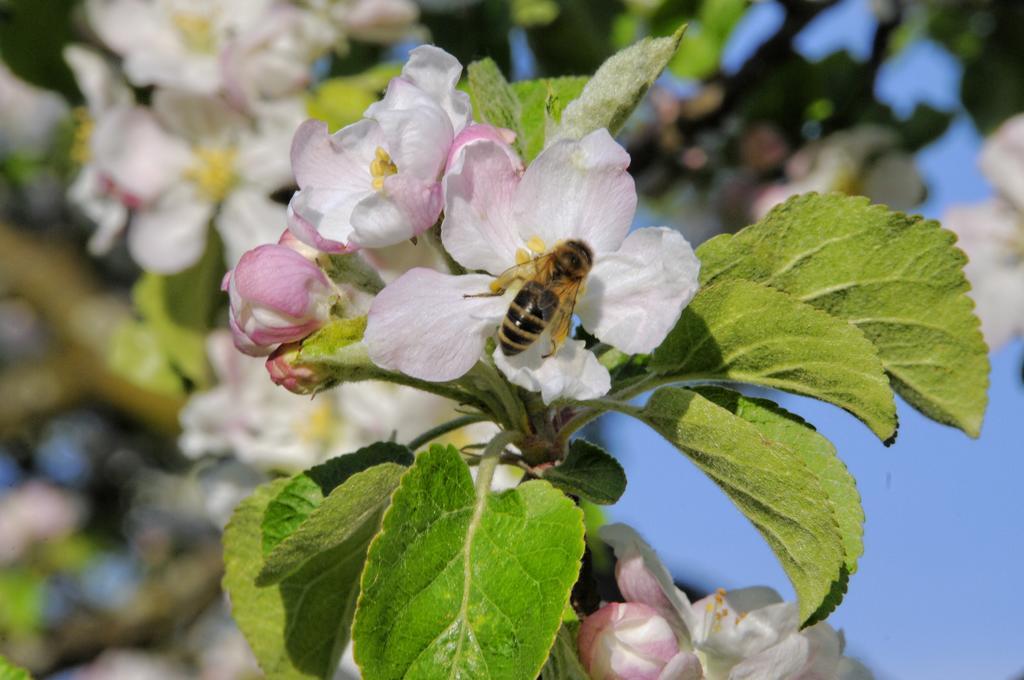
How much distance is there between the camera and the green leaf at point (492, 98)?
1.01 meters

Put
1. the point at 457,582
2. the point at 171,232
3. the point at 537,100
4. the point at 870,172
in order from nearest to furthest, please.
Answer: the point at 457,582
the point at 537,100
the point at 171,232
the point at 870,172

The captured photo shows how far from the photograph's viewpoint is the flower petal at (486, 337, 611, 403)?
891 millimetres

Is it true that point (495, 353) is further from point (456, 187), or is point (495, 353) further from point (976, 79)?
point (976, 79)

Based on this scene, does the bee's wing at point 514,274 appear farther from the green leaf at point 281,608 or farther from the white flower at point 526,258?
the green leaf at point 281,608

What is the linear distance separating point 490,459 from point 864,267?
0.34 metres

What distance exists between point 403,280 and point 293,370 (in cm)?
13

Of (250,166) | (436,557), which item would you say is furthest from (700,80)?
(436,557)

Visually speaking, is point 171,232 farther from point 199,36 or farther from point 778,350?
point 778,350

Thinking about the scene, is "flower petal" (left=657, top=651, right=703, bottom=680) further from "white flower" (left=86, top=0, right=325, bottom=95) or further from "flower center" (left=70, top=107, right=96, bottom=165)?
"flower center" (left=70, top=107, right=96, bottom=165)

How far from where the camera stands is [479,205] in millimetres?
918

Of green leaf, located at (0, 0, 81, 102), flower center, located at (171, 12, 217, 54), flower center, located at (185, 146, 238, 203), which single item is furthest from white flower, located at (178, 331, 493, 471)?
green leaf, located at (0, 0, 81, 102)

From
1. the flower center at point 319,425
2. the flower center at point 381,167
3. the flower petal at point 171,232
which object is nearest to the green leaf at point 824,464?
the flower center at point 381,167

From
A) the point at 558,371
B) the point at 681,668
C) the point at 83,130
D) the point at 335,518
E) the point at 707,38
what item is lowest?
the point at 83,130

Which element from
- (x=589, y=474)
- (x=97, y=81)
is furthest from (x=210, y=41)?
(x=589, y=474)
